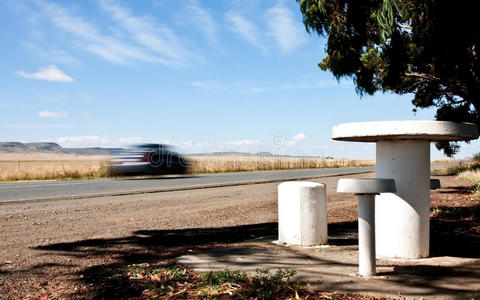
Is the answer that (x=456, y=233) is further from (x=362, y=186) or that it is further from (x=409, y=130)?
(x=362, y=186)

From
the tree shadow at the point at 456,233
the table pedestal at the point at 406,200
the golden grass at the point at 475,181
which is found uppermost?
the table pedestal at the point at 406,200

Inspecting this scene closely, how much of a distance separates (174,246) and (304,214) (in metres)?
1.73

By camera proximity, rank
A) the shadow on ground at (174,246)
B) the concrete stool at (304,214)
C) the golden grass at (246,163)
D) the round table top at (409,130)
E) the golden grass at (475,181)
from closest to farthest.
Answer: the shadow on ground at (174,246) → the round table top at (409,130) → the concrete stool at (304,214) → the golden grass at (475,181) → the golden grass at (246,163)

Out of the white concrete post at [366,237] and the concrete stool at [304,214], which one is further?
→ the concrete stool at [304,214]

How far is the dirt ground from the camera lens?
4230mm

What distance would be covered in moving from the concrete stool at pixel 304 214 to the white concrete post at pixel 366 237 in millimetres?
1236

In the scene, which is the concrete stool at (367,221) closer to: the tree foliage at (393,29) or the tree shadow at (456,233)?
the tree shadow at (456,233)

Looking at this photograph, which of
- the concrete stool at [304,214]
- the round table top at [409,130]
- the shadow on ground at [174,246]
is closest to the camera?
the shadow on ground at [174,246]

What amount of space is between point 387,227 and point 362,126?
1.14 m

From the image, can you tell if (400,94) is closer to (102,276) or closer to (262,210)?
(262,210)

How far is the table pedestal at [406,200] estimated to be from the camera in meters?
4.50

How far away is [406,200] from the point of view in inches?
178

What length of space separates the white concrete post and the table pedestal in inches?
30.1

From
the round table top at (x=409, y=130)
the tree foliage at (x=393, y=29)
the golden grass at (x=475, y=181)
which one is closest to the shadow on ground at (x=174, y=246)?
the round table top at (x=409, y=130)
